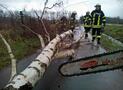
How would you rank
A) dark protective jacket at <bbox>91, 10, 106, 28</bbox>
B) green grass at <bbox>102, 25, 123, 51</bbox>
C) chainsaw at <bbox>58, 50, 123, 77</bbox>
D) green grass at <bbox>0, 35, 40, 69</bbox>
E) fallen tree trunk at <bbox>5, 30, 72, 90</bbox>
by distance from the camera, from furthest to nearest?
green grass at <bbox>102, 25, 123, 51</bbox> → dark protective jacket at <bbox>91, 10, 106, 28</bbox> → green grass at <bbox>0, 35, 40, 69</bbox> → chainsaw at <bbox>58, 50, 123, 77</bbox> → fallen tree trunk at <bbox>5, 30, 72, 90</bbox>

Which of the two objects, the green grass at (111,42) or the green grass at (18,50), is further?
the green grass at (111,42)

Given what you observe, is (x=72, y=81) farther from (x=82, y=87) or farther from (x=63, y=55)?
(x=63, y=55)

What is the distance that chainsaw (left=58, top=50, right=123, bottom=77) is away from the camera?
5.73 meters

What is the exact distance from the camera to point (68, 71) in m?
6.22

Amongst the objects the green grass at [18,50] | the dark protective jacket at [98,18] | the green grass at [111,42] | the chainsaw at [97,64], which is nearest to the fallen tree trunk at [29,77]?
the chainsaw at [97,64]

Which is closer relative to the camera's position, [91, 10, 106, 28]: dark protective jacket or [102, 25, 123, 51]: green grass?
[91, 10, 106, 28]: dark protective jacket

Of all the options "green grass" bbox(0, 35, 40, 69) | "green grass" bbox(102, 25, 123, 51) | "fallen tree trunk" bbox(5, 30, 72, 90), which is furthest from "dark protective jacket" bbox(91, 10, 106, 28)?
"fallen tree trunk" bbox(5, 30, 72, 90)

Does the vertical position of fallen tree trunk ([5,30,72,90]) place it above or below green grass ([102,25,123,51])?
above

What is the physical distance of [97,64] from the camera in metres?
5.88

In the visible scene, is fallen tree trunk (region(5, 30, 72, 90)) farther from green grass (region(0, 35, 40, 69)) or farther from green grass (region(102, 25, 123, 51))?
green grass (region(0, 35, 40, 69))

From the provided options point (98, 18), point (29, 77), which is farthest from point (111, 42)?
point (29, 77)

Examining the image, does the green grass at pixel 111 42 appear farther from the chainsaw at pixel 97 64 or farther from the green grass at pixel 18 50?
the green grass at pixel 18 50

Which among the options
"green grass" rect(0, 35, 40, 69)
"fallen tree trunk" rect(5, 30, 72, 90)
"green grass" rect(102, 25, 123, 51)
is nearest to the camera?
"fallen tree trunk" rect(5, 30, 72, 90)

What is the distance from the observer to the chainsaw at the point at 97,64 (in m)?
5.73
